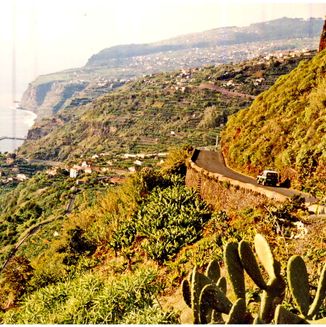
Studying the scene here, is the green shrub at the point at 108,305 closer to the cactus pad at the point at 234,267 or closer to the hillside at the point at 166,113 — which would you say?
the cactus pad at the point at 234,267

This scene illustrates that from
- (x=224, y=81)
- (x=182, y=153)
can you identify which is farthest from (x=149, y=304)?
(x=224, y=81)

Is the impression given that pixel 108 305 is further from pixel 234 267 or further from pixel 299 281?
pixel 299 281

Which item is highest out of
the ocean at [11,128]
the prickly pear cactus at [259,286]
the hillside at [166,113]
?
the prickly pear cactus at [259,286]

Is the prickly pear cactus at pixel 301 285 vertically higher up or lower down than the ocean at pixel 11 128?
higher up

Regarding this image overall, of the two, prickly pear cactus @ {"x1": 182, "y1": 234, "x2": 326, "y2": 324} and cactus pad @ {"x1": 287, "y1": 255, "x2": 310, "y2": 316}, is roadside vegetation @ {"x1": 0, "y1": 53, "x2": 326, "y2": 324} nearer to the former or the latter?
prickly pear cactus @ {"x1": 182, "y1": 234, "x2": 326, "y2": 324}

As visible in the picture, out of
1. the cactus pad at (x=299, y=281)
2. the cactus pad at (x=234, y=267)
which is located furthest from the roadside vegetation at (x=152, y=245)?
the cactus pad at (x=299, y=281)

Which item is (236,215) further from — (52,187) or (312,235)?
(52,187)

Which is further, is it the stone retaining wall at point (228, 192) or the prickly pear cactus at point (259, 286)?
the stone retaining wall at point (228, 192)
